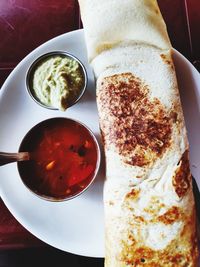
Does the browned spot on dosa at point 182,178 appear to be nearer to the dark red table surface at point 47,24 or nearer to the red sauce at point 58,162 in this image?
the red sauce at point 58,162

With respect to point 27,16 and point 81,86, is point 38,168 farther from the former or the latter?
point 27,16

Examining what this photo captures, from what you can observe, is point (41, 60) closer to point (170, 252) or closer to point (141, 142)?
point (141, 142)

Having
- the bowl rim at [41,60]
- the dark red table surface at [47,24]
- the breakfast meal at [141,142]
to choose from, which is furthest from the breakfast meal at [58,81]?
the dark red table surface at [47,24]

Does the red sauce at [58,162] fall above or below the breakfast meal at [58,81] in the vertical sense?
below

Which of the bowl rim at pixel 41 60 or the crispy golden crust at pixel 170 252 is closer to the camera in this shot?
the crispy golden crust at pixel 170 252

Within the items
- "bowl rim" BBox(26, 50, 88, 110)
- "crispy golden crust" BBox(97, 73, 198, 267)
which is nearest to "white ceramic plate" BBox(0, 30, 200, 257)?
"bowl rim" BBox(26, 50, 88, 110)

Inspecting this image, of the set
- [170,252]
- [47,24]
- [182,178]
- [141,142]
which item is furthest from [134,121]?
[47,24]
